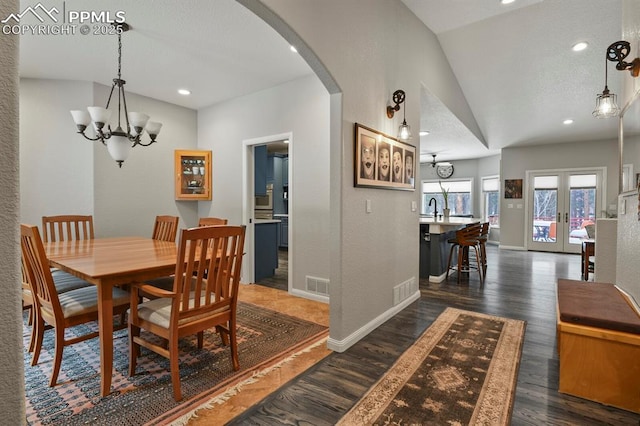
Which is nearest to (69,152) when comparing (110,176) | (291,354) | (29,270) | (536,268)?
(110,176)

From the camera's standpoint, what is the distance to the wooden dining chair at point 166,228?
356 centimetres

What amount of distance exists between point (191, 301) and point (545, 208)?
8.67 meters

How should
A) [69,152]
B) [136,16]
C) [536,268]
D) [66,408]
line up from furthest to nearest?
[536,268] < [69,152] < [136,16] < [66,408]

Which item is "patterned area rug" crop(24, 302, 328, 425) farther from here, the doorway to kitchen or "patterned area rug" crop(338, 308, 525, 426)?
the doorway to kitchen

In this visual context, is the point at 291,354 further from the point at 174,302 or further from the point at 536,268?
the point at 536,268

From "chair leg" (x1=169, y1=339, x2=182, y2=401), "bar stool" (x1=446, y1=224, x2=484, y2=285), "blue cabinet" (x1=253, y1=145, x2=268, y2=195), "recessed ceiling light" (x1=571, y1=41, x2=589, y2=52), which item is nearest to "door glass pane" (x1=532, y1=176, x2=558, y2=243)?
"bar stool" (x1=446, y1=224, x2=484, y2=285)

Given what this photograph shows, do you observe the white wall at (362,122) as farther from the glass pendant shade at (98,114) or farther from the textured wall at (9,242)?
the glass pendant shade at (98,114)

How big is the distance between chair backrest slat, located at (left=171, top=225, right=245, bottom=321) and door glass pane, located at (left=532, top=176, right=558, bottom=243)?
27.3 feet

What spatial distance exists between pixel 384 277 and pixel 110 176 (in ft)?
12.5

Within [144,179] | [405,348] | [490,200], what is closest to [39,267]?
[405,348]

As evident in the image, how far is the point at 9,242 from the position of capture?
78cm

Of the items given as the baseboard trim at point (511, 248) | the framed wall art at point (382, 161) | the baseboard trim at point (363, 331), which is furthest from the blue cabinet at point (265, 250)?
the baseboard trim at point (511, 248)

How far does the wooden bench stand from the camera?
1790 mm

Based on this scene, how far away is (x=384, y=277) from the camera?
3.08 metres
